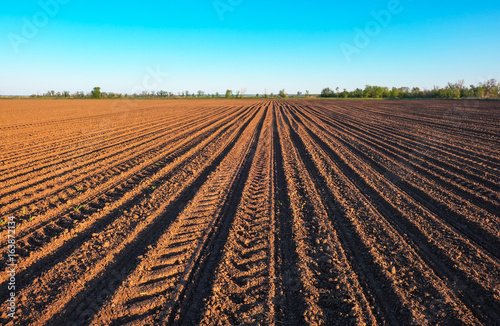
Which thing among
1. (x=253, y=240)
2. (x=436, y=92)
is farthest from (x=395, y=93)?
(x=253, y=240)

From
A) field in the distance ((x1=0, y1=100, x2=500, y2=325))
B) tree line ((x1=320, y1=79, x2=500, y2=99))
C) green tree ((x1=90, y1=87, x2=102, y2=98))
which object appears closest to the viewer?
field in the distance ((x1=0, y1=100, x2=500, y2=325))

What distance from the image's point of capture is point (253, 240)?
13.3 ft

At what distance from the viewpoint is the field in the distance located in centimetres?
279

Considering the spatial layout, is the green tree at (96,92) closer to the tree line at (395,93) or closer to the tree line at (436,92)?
the tree line at (395,93)

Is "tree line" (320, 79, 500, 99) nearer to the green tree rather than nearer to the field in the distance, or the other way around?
the field in the distance

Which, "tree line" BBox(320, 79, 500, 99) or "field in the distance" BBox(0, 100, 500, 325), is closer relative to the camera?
"field in the distance" BBox(0, 100, 500, 325)

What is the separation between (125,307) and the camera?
9.12 feet

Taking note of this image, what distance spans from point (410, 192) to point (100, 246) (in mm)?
6693

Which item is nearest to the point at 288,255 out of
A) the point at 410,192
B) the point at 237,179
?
the point at 237,179

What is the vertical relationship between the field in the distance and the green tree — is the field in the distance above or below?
below

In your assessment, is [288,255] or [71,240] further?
[71,240]

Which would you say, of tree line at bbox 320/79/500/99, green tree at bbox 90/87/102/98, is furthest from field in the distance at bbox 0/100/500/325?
green tree at bbox 90/87/102/98

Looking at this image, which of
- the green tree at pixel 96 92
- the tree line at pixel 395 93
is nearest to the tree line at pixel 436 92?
the tree line at pixel 395 93

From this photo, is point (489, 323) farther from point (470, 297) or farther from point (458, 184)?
point (458, 184)
